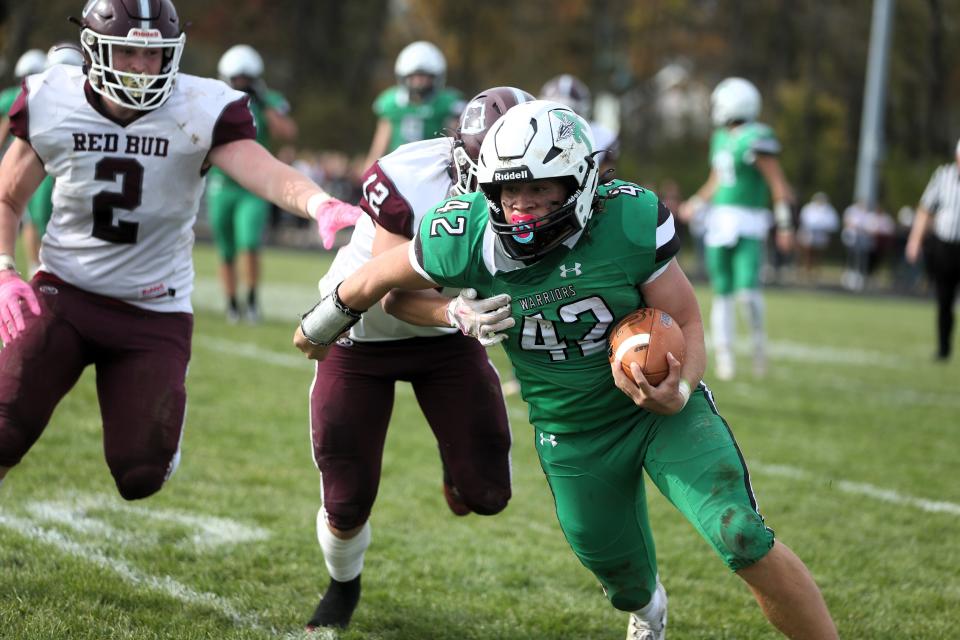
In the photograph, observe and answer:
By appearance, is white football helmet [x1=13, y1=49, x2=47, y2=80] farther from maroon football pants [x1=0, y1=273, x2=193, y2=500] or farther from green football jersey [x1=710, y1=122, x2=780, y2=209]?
maroon football pants [x1=0, y1=273, x2=193, y2=500]

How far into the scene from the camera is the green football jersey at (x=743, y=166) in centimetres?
855

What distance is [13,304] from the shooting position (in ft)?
11.0

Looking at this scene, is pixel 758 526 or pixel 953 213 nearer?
pixel 758 526

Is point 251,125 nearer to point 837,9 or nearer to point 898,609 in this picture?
point 898,609

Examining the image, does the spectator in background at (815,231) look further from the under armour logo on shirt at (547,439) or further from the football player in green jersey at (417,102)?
the under armour logo on shirt at (547,439)

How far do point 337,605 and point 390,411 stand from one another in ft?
2.11

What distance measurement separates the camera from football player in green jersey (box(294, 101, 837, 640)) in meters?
2.87

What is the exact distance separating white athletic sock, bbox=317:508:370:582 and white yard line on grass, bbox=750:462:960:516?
289cm

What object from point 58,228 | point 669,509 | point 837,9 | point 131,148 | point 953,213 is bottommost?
point 669,509

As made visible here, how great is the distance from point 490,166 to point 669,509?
276 centimetres

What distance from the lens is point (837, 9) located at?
32.3 m

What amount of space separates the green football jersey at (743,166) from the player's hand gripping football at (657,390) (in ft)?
19.5

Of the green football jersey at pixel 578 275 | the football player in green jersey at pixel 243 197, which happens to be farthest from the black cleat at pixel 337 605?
the football player in green jersey at pixel 243 197

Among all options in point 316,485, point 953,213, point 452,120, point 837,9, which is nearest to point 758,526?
point 316,485
